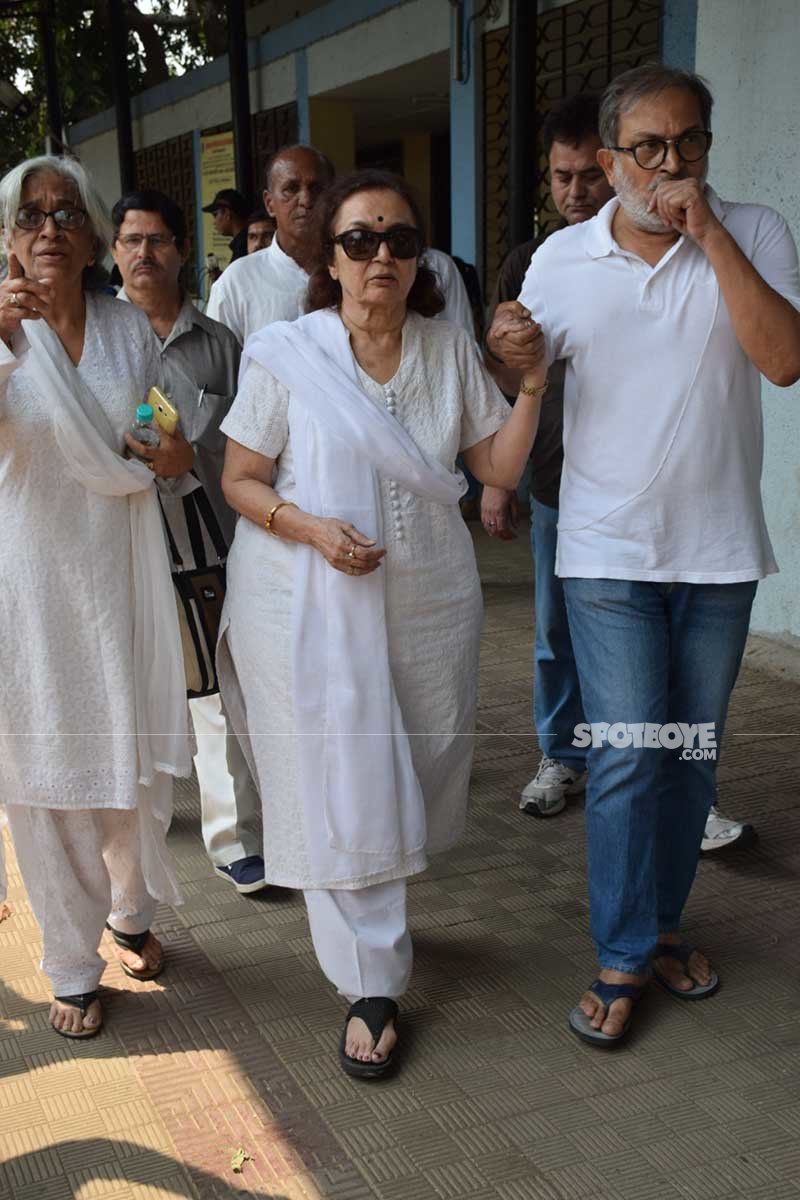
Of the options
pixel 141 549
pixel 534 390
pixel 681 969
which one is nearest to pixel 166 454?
pixel 141 549

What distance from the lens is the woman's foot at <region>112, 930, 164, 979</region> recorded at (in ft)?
10.8

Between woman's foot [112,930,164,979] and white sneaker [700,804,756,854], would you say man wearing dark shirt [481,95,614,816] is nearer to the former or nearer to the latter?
white sneaker [700,804,756,854]

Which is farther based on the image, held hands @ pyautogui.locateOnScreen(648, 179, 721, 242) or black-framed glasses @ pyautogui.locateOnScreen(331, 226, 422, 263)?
black-framed glasses @ pyautogui.locateOnScreen(331, 226, 422, 263)

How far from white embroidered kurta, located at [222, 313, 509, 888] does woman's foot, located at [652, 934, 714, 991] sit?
69cm

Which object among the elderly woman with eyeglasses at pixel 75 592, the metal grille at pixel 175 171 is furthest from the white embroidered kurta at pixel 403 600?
the metal grille at pixel 175 171

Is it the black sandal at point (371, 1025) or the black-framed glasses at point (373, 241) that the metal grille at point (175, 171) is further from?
the black sandal at point (371, 1025)

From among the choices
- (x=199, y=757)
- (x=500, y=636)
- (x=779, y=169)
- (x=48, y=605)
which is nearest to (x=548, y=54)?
(x=779, y=169)

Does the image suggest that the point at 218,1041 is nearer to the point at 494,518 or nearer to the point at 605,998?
the point at 605,998

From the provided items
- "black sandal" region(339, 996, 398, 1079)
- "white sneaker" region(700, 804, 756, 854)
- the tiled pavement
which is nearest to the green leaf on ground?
the tiled pavement

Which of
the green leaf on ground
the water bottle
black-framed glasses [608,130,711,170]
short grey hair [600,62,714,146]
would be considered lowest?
the green leaf on ground

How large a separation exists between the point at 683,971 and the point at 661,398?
4.60 feet

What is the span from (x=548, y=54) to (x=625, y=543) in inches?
254

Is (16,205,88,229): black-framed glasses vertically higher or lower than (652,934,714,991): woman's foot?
Result: higher

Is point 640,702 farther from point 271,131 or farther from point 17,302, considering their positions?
point 271,131
